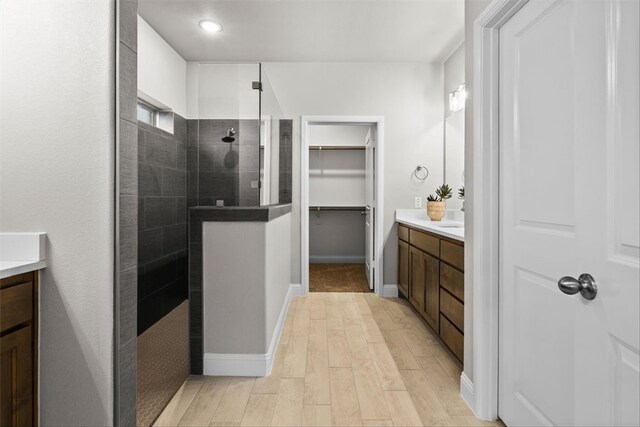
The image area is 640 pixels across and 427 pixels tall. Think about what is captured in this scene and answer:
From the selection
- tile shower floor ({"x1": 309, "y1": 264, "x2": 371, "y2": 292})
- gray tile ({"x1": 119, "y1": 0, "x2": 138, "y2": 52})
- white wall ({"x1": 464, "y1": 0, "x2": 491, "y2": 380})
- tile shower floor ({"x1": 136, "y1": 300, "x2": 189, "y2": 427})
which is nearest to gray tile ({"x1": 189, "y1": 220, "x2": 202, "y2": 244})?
tile shower floor ({"x1": 136, "y1": 300, "x2": 189, "y2": 427})

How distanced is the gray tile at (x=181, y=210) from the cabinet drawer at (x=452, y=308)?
84.7 inches

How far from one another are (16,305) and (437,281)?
7.42ft

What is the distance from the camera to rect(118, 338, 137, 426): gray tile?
1110 mm

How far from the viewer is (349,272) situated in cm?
496

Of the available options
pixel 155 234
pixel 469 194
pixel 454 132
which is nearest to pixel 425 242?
pixel 469 194

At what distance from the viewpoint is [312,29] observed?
3010 millimetres

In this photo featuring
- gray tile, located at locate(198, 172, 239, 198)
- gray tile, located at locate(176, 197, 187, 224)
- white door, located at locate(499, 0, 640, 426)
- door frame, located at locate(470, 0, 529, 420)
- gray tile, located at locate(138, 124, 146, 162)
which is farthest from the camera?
gray tile, located at locate(198, 172, 239, 198)

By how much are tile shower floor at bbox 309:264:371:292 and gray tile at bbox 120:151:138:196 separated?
3.03 m

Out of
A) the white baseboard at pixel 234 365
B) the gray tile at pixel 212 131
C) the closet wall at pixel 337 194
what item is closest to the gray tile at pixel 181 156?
the gray tile at pixel 212 131

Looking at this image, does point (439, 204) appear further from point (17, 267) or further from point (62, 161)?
Result: point (17, 267)

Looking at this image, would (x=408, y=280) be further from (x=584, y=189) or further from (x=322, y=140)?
(x=322, y=140)

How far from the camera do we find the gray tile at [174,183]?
3183mm

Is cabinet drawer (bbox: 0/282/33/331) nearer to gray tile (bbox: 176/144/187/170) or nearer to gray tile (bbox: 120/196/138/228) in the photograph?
gray tile (bbox: 120/196/138/228)

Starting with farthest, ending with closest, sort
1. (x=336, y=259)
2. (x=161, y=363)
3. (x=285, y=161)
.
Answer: (x=336, y=259) → (x=285, y=161) → (x=161, y=363)
